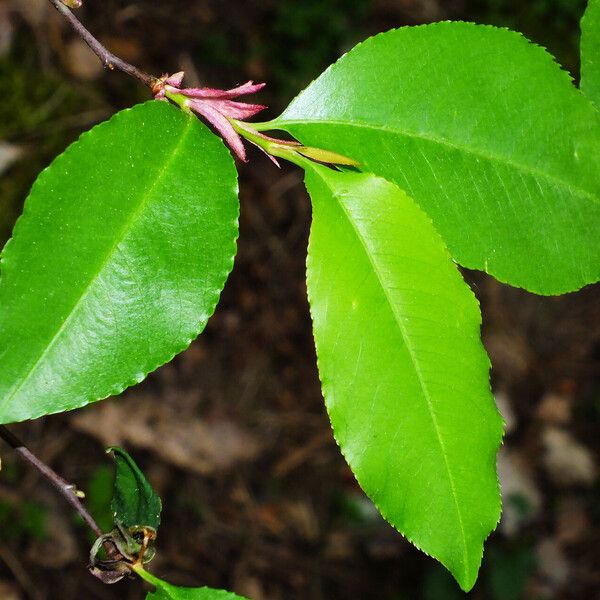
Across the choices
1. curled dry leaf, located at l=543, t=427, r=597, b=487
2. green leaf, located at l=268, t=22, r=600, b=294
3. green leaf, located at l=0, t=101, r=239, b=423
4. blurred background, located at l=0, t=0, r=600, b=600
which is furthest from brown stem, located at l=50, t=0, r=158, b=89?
curled dry leaf, located at l=543, t=427, r=597, b=487

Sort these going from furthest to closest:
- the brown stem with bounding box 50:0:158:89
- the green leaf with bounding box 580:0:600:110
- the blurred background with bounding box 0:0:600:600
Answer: the blurred background with bounding box 0:0:600:600 < the green leaf with bounding box 580:0:600:110 < the brown stem with bounding box 50:0:158:89

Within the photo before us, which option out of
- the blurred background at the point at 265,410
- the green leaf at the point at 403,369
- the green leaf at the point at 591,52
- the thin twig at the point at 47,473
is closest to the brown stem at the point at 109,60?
the green leaf at the point at 403,369

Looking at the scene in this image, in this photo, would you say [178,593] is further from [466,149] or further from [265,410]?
[265,410]

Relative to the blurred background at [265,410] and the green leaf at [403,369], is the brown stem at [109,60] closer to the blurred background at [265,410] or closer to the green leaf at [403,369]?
the green leaf at [403,369]

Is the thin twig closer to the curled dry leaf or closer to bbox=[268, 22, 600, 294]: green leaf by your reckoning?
bbox=[268, 22, 600, 294]: green leaf

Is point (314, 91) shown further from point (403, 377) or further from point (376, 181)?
point (403, 377)

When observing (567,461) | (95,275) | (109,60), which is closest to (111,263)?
(95,275)
